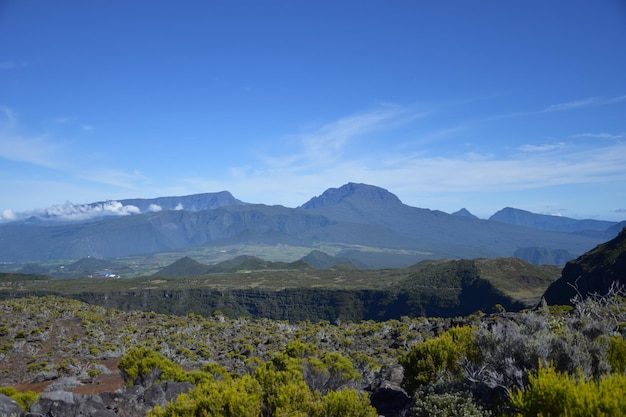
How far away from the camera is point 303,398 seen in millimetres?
9016

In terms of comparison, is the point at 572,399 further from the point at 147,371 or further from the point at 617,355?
the point at 147,371

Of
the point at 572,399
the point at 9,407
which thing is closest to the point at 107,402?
the point at 9,407

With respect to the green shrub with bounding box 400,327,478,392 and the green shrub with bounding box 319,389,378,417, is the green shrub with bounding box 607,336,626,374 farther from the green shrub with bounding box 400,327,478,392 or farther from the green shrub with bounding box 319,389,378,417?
the green shrub with bounding box 319,389,378,417

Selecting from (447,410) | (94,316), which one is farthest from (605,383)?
(94,316)

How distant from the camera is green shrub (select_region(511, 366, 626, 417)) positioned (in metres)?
5.74

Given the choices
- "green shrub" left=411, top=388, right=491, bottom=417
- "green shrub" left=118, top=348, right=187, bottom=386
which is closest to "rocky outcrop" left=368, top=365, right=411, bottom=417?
"green shrub" left=411, top=388, right=491, bottom=417

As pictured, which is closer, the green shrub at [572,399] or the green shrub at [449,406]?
the green shrub at [572,399]

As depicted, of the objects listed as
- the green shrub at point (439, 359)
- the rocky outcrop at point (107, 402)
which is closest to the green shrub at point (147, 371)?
the rocky outcrop at point (107, 402)

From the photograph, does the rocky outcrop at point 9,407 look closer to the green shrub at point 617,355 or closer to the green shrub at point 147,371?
the green shrub at point 147,371

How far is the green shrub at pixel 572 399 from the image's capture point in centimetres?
574

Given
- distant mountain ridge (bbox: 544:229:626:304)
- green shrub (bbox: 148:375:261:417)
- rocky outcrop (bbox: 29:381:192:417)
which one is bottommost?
distant mountain ridge (bbox: 544:229:626:304)

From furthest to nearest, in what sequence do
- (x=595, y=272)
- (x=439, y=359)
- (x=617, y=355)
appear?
(x=595, y=272)
(x=439, y=359)
(x=617, y=355)

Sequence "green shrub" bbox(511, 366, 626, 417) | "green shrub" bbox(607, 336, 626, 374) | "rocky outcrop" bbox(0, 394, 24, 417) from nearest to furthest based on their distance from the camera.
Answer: "green shrub" bbox(511, 366, 626, 417), "green shrub" bbox(607, 336, 626, 374), "rocky outcrop" bbox(0, 394, 24, 417)

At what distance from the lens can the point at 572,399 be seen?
6078 millimetres
